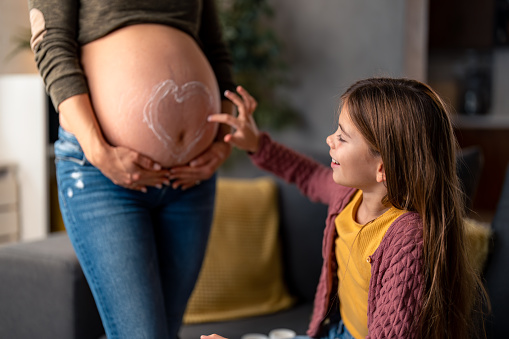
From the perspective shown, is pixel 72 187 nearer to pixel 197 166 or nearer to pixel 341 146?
pixel 197 166

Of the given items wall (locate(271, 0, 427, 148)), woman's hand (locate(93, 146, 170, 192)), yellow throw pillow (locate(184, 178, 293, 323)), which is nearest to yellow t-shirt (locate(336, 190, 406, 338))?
woman's hand (locate(93, 146, 170, 192))

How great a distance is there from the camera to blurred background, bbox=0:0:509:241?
9.57 ft

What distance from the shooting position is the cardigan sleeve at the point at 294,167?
1.37 metres

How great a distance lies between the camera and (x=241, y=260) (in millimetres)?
1969

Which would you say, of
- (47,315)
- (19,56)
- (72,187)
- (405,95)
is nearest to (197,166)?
(72,187)

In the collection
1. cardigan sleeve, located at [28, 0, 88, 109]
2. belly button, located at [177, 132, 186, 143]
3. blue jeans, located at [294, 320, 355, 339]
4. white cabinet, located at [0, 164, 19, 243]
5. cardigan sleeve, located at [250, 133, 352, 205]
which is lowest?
white cabinet, located at [0, 164, 19, 243]

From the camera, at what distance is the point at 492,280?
1.57 m

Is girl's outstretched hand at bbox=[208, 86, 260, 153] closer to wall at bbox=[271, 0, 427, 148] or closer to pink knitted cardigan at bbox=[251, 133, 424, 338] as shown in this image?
pink knitted cardigan at bbox=[251, 133, 424, 338]

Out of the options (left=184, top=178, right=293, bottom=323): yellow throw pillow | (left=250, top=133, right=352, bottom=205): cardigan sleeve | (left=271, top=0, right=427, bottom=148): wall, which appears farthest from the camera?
(left=271, top=0, right=427, bottom=148): wall

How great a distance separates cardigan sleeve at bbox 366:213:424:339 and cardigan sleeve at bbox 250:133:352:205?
36cm

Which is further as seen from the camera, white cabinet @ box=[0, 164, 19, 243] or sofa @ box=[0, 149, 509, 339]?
white cabinet @ box=[0, 164, 19, 243]

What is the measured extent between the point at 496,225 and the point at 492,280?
0.16 meters

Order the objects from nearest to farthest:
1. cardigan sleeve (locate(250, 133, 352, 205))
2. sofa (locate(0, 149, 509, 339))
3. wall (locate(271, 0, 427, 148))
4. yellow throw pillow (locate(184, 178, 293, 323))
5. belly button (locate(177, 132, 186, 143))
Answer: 1. belly button (locate(177, 132, 186, 143))
2. cardigan sleeve (locate(250, 133, 352, 205))
3. sofa (locate(0, 149, 509, 339))
4. yellow throw pillow (locate(184, 178, 293, 323))
5. wall (locate(271, 0, 427, 148))

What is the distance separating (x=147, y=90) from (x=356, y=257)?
528 millimetres
